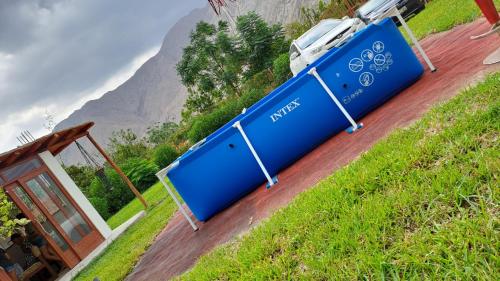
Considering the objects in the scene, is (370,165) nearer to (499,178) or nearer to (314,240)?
(314,240)

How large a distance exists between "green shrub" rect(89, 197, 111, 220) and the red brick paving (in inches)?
519

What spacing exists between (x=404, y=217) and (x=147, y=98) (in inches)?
4917

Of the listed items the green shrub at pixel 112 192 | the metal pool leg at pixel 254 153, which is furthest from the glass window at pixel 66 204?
the metal pool leg at pixel 254 153

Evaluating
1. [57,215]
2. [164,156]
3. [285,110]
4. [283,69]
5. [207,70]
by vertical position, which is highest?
[207,70]

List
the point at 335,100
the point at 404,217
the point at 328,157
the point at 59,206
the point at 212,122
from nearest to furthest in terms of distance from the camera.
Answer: the point at 404,217, the point at 328,157, the point at 335,100, the point at 59,206, the point at 212,122

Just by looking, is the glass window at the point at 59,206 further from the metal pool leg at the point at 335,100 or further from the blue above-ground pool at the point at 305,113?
the metal pool leg at the point at 335,100

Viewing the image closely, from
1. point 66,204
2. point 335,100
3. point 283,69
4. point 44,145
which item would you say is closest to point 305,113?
point 335,100

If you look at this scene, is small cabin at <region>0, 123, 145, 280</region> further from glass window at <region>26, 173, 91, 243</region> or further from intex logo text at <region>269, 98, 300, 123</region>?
intex logo text at <region>269, 98, 300, 123</region>

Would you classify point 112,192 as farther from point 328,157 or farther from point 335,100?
point 328,157

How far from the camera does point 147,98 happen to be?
122 m

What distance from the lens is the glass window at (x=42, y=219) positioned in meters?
11.8

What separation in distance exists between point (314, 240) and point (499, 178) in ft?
4.47

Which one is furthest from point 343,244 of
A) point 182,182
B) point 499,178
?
point 182,182

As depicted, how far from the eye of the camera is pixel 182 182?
666cm
